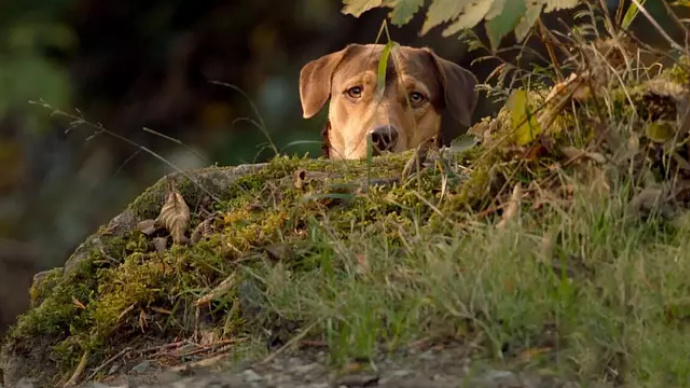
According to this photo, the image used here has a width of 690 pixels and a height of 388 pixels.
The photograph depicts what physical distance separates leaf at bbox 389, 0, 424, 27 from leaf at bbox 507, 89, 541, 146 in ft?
1.60

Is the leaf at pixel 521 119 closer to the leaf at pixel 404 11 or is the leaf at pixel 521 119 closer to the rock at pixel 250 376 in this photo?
the leaf at pixel 404 11

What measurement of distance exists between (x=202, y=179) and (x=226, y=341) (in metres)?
1.14

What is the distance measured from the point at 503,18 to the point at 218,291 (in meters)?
1.21

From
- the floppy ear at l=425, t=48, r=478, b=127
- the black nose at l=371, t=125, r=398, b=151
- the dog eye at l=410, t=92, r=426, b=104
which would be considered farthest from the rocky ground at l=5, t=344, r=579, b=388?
the floppy ear at l=425, t=48, r=478, b=127

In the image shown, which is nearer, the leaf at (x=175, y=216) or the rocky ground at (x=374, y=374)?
the rocky ground at (x=374, y=374)

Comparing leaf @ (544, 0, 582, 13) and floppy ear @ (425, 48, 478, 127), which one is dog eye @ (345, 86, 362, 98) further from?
leaf @ (544, 0, 582, 13)

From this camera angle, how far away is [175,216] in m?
5.03

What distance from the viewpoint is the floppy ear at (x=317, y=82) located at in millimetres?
8117

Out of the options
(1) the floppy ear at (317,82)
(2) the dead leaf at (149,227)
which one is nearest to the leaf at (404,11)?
(2) the dead leaf at (149,227)

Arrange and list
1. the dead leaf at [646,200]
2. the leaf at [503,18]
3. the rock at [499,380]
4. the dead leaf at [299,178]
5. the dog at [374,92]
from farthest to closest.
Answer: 1. the dog at [374,92]
2. the dead leaf at [299,178]
3. the dead leaf at [646,200]
4. the leaf at [503,18]
5. the rock at [499,380]

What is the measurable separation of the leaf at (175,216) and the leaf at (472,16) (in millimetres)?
1354

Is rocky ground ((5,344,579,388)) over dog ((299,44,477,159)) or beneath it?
beneath

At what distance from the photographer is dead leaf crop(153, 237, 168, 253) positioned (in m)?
4.93

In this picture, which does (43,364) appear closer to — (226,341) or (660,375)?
(226,341)
